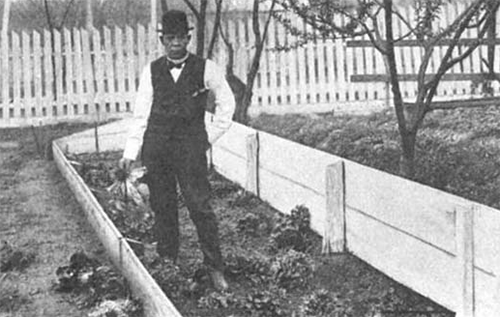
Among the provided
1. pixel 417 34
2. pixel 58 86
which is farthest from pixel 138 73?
pixel 417 34

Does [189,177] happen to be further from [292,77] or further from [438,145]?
[292,77]

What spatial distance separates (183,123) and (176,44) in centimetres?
56

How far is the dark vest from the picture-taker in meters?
6.84

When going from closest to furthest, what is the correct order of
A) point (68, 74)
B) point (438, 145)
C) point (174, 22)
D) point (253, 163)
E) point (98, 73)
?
point (174, 22), point (438, 145), point (253, 163), point (68, 74), point (98, 73)

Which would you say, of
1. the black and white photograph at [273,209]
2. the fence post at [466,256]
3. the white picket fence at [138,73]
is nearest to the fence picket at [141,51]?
the white picket fence at [138,73]

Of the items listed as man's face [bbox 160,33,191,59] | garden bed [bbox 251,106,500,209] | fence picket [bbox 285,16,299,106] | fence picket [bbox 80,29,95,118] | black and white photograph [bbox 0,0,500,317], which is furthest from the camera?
fence picket [bbox 285,16,299,106]

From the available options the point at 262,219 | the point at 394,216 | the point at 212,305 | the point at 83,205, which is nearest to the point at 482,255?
the point at 394,216

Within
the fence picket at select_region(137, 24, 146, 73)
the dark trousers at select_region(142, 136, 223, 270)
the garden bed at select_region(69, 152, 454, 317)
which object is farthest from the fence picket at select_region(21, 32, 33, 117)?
the dark trousers at select_region(142, 136, 223, 270)

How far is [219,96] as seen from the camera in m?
6.94

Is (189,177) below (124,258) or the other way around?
the other way around

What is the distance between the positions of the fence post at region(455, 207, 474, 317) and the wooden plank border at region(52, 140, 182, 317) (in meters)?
1.62

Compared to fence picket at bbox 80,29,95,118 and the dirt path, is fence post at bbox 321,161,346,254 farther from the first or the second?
fence picket at bbox 80,29,95,118

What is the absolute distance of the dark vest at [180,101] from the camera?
6840 mm

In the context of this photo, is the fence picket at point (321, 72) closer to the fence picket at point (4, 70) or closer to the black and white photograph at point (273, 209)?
the black and white photograph at point (273, 209)
